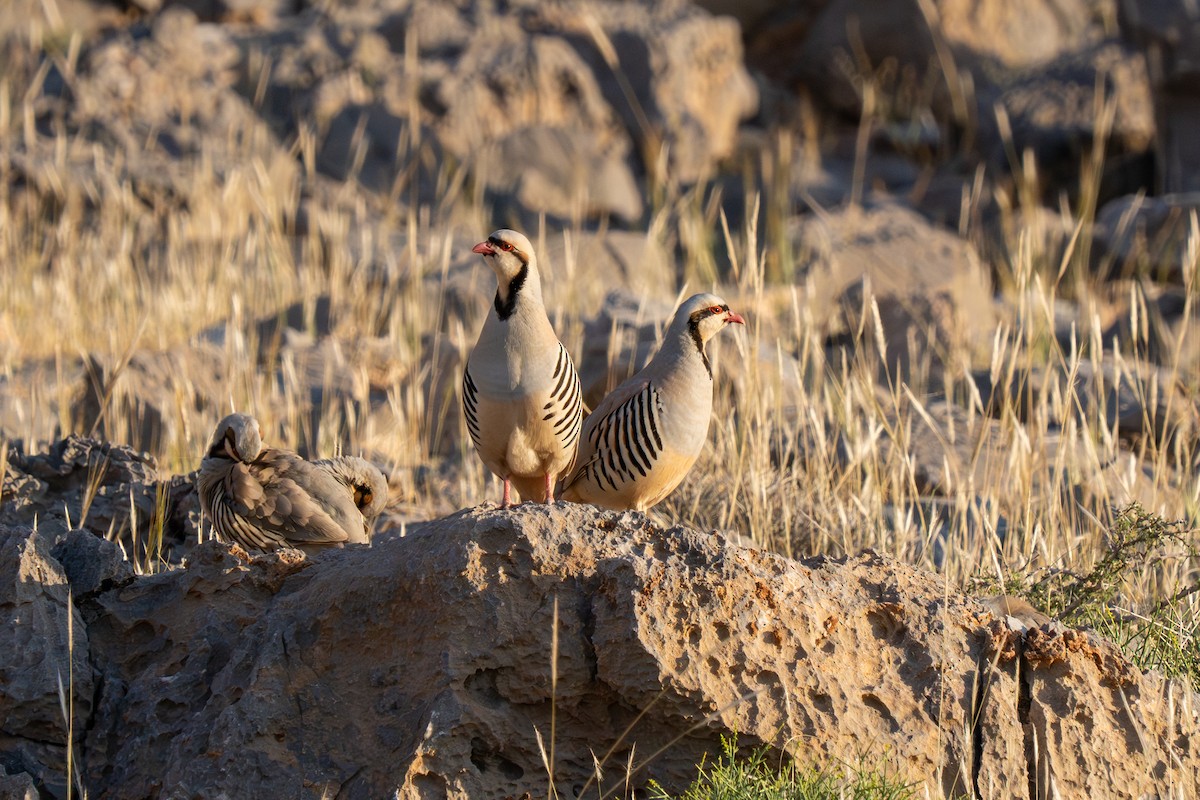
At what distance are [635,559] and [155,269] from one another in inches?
322

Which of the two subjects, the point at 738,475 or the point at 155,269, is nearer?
the point at 738,475

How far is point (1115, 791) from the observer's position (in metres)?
3.37

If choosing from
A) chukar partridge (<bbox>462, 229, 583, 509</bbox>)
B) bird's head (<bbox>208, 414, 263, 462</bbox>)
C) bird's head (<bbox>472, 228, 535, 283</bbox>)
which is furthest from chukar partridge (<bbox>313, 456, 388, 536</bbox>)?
bird's head (<bbox>472, 228, 535, 283</bbox>)

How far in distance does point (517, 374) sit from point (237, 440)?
990 millimetres

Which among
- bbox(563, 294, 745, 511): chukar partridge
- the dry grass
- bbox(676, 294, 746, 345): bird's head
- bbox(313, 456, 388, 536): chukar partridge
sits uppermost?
bbox(676, 294, 746, 345): bird's head

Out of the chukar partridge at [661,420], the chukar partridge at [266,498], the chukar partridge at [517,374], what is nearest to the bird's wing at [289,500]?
the chukar partridge at [266,498]

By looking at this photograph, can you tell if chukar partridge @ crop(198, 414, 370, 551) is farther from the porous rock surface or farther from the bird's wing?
the porous rock surface

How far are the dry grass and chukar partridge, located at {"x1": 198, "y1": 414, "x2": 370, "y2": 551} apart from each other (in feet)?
1.58

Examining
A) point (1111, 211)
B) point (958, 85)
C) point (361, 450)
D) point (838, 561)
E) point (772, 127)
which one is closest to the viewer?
point (838, 561)

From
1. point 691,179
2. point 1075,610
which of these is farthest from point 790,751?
point 691,179

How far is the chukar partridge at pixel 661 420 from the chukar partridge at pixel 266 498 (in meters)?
0.90

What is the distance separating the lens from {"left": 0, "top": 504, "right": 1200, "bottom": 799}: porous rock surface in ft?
10.4

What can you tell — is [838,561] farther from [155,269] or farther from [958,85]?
[958,85]

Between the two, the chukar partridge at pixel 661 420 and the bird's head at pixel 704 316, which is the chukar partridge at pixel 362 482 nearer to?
the chukar partridge at pixel 661 420
